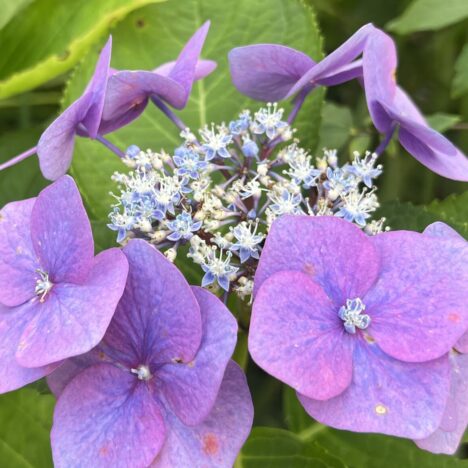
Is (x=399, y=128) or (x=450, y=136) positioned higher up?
(x=399, y=128)

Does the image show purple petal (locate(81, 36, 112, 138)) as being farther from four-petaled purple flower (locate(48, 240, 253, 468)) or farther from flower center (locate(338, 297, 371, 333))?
flower center (locate(338, 297, 371, 333))

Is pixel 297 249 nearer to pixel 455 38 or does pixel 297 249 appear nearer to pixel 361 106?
pixel 361 106

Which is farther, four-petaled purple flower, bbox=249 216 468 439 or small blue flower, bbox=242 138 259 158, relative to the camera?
small blue flower, bbox=242 138 259 158

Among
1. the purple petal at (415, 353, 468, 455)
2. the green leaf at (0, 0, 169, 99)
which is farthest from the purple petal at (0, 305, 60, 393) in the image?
the green leaf at (0, 0, 169, 99)

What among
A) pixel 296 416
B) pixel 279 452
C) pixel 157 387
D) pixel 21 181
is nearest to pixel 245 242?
pixel 157 387

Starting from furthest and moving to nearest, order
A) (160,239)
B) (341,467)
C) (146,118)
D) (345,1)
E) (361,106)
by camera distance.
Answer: (345,1) → (361,106) → (146,118) → (341,467) → (160,239)

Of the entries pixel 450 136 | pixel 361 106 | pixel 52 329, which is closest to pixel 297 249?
pixel 52 329

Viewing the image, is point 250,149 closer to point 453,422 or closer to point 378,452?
point 453,422
